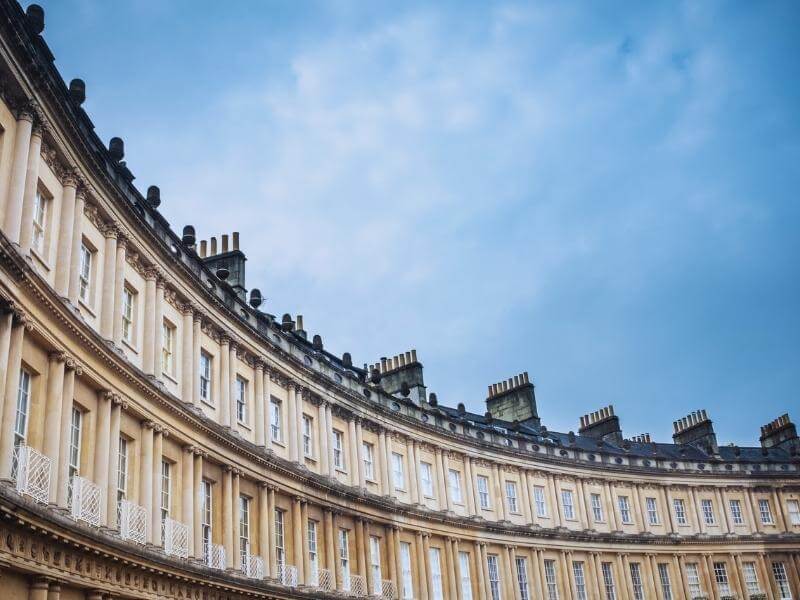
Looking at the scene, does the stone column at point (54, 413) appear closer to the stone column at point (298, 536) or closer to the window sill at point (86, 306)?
the window sill at point (86, 306)

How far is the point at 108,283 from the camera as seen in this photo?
66.2 feet

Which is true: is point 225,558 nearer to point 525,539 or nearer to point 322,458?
point 322,458

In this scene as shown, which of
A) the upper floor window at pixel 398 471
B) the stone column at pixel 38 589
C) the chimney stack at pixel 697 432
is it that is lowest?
the stone column at pixel 38 589

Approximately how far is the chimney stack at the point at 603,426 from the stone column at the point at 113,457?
1606 inches

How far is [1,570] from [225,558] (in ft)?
32.4

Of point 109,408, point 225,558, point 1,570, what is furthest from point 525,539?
point 1,570

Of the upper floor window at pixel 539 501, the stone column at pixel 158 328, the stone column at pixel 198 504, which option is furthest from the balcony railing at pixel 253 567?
the upper floor window at pixel 539 501

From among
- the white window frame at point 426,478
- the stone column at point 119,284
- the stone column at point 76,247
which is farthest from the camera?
the white window frame at point 426,478

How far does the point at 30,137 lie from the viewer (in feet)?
56.2

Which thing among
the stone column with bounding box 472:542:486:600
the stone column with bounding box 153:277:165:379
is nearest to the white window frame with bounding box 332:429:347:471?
the stone column with bounding box 472:542:486:600

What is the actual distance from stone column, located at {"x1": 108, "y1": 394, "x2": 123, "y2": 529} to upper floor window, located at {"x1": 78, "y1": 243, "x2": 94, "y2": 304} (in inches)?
92.8

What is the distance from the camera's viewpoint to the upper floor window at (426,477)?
3700 centimetres

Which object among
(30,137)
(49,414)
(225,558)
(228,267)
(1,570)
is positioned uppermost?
(228,267)

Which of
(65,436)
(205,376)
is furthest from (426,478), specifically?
(65,436)
